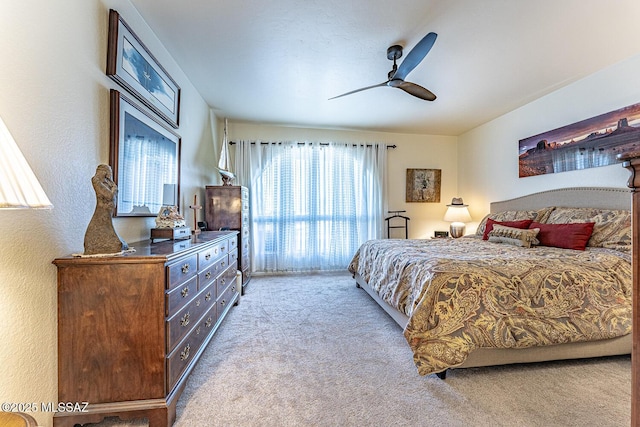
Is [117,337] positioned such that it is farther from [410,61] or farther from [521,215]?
[521,215]

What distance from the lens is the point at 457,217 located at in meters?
4.49

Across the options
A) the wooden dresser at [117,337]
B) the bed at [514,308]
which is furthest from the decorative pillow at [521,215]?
the wooden dresser at [117,337]

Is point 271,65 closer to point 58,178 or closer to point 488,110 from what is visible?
point 58,178

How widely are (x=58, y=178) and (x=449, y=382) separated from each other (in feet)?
8.08

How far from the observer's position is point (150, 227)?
218cm

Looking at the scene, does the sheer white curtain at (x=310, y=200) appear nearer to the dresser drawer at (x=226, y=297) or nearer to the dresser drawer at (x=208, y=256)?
the dresser drawer at (x=226, y=297)

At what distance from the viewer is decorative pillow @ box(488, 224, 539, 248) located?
9.11ft

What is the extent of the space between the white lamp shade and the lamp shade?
4786 millimetres

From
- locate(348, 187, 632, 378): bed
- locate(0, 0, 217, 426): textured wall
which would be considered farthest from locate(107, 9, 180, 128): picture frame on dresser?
locate(348, 187, 632, 378): bed

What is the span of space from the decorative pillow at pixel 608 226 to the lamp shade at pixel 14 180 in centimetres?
363

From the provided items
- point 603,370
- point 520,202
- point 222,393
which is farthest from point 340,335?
point 520,202

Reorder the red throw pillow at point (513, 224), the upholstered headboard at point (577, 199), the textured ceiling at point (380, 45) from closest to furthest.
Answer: the textured ceiling at point (380, 45) < the upholstered headboard at point (577, 199) < the red throw pillow at point (513, 224)

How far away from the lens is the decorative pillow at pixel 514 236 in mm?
2777

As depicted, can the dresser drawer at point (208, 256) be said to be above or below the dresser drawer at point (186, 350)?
above
